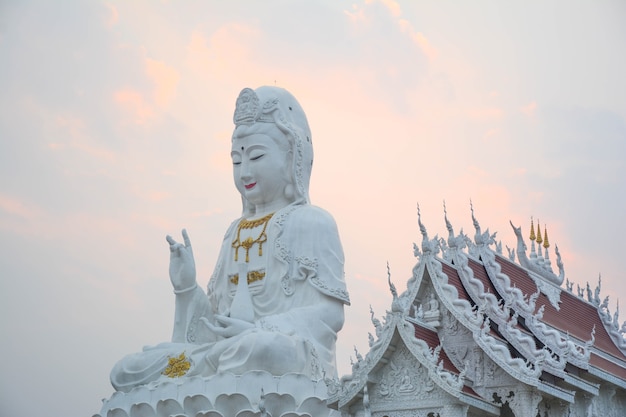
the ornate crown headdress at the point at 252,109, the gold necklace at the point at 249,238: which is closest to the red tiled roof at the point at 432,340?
the gold necklace at the point at 249,238

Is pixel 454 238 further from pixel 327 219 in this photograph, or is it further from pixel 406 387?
pixel 327 219

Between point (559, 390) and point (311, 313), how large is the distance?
6333 mm

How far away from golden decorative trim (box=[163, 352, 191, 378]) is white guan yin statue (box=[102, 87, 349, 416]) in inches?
0.6

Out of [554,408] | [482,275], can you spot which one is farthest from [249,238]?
[554,408]

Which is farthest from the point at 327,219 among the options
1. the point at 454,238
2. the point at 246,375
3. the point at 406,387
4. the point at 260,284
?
the point at 406,387

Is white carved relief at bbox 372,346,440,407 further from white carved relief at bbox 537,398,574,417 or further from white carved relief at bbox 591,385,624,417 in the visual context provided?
white carved relief at bbox 591,385,624,417

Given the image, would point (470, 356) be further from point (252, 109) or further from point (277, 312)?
point (252, 109)

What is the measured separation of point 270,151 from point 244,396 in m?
4.80

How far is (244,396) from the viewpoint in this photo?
49.3 feet

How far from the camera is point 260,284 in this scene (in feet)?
57.5

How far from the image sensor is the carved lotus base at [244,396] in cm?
1503

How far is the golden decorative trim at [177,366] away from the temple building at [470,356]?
16.7 ft

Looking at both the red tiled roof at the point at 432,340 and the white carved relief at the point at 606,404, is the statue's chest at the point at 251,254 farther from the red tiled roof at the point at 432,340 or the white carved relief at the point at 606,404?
the white carved relief at the point at 606,404

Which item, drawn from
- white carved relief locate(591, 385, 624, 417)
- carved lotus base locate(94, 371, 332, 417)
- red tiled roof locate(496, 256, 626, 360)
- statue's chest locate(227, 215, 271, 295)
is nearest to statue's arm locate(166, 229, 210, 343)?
statue's chest locate(227, 215, 271, 295)
